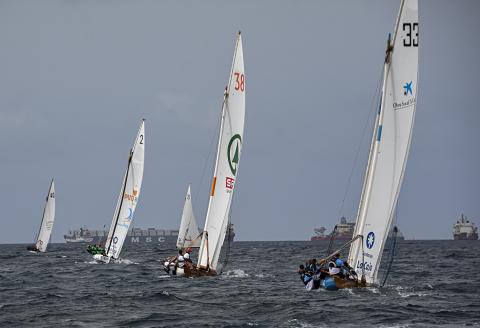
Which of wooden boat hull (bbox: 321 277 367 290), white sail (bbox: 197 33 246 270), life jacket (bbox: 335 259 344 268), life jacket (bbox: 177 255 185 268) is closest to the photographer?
wooden boat hull (bbox: 321 277 367 290)

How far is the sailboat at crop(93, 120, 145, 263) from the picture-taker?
6394cm

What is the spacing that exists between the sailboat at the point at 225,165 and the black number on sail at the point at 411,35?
43.3 ft

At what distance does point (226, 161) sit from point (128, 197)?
21002mm

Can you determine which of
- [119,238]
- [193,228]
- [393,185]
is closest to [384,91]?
[393,185]

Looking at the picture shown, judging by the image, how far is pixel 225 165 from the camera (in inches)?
1800

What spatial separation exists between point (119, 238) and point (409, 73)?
37065 mm

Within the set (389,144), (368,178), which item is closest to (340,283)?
(368,178)

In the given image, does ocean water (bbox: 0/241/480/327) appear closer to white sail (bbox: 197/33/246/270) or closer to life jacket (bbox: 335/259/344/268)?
life jacket (bbox: 335/259/344/268)

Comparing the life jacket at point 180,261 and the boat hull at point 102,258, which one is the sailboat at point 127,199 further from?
the life jacket at point 180,261

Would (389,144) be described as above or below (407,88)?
below

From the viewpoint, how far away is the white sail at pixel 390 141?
33656 mm

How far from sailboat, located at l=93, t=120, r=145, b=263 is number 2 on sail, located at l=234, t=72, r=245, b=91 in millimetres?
18603

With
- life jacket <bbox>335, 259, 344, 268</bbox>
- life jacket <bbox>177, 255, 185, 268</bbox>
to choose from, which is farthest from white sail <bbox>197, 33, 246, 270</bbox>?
life jacket <bbox>335, 259, 344, 268</bbox>

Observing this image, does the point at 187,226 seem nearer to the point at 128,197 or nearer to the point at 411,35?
the point at 128,197
